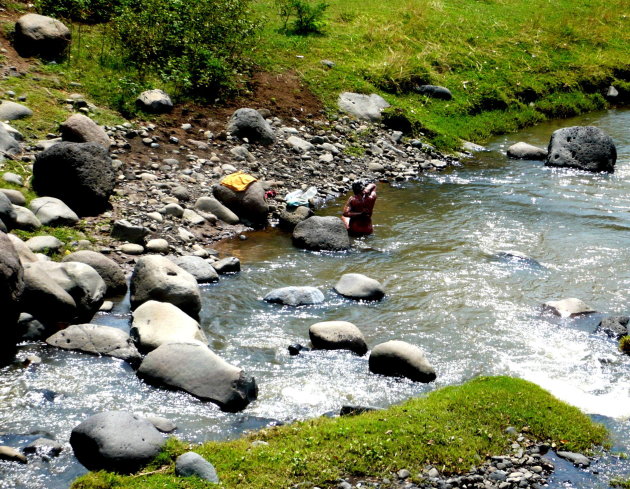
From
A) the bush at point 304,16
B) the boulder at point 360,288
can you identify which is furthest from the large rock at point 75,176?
the bush at point 304,16

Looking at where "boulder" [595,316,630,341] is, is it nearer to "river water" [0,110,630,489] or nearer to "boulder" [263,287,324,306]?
"river water" [0,110,630,489]

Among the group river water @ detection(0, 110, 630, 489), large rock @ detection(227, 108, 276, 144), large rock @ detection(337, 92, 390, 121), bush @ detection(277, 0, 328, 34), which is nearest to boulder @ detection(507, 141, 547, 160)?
river water @ detection(0, 110, 630, 489)

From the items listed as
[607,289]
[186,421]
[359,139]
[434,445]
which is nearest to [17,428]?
[186,421]

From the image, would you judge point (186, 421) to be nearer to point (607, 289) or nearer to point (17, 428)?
point (17, 428)

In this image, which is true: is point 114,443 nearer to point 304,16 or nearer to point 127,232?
point 127,232

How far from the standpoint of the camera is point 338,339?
10836mm

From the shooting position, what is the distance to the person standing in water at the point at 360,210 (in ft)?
51.7

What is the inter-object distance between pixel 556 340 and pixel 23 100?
13.0m

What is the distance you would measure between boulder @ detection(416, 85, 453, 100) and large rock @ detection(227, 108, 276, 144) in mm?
7454

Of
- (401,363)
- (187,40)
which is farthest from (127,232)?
(187,40)

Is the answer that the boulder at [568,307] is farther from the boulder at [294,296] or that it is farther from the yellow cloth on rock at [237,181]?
the yellow cloth on rock at [237,181]

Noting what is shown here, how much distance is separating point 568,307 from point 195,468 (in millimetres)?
7484

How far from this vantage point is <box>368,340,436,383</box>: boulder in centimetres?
1009

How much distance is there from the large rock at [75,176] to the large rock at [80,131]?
55.5 inches
